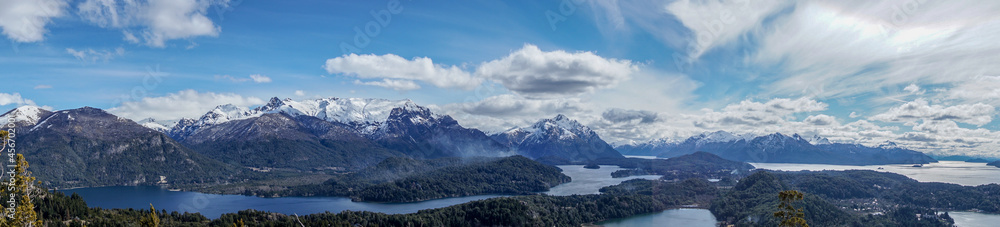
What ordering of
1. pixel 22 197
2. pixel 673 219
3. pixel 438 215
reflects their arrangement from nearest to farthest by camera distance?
pixel 22 197, pixel 438 215, pixel 673 219

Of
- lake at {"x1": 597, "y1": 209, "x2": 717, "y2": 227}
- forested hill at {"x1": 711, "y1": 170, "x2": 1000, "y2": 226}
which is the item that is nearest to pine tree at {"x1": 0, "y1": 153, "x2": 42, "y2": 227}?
forested hill at {"x1": 711, "y1": 170, "x2": 1000, "y2": 226}

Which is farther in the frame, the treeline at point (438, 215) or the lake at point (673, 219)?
the lake at point (673, 219)

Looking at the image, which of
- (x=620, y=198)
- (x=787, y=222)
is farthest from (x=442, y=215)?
(x=787, y=222)

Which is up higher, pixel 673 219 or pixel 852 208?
pixel 852 208

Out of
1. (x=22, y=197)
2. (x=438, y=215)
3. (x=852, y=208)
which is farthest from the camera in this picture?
(x=852, y=208)

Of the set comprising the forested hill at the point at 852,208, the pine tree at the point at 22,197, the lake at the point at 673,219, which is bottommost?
the lake at the point at 673,219

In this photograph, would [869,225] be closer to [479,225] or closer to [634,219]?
[634,219]

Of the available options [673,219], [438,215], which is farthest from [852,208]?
[438,215]

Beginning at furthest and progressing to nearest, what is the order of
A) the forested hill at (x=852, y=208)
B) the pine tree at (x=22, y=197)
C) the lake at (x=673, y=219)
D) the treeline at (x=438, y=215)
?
1. the lake at (x=673, y=219)
2. the forested hill at (x=852, y=208)
3. the treeline at (x=438, y=215)
4. the pine tree at (x=22, y=197)

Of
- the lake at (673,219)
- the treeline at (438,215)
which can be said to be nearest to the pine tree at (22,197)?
the treeline at (438,215)

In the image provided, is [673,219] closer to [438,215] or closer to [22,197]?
[438,215]

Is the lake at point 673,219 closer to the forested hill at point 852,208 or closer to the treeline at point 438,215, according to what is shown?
the treeline at point 438,215

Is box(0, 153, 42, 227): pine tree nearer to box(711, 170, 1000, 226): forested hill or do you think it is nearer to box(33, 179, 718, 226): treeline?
box(33, 179, 718, 226): treeline
